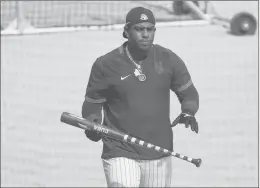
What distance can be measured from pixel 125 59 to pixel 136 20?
33 cm

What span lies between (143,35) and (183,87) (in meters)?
0.56

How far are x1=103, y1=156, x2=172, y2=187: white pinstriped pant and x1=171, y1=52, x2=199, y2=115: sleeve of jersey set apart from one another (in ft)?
1.51

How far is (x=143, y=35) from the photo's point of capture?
6.14 meters

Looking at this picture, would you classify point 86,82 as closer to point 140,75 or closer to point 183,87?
point 183,87

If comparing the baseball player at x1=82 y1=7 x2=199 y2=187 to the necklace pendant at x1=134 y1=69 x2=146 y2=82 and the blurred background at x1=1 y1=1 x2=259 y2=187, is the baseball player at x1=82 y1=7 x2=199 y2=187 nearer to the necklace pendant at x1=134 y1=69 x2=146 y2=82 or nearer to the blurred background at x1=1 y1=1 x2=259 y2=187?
the necklace pendant at x1=134 y1=69 x2=146 y2=82

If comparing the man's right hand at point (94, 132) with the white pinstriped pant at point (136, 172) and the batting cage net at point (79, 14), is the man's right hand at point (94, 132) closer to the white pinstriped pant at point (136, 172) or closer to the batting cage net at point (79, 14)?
the white pinstriped pant at point (136, 172)

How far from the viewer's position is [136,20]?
6.16m

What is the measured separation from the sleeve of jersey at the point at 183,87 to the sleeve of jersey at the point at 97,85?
0.55 m

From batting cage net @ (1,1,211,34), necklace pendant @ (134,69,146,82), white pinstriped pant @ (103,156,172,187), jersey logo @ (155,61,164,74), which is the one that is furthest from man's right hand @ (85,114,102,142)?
batting cage net @ (1,1,211,34)

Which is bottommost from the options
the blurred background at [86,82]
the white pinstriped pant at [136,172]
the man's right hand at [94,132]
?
the blurred background at [86,82]

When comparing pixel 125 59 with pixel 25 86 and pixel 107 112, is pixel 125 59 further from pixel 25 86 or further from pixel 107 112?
pixel 25 86

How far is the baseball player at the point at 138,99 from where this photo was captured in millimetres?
6219

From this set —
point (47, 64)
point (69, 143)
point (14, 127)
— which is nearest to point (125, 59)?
point (69, 143)

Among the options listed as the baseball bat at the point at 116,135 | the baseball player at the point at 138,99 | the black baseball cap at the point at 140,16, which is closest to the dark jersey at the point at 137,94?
the baseball player at the point at 138,99
